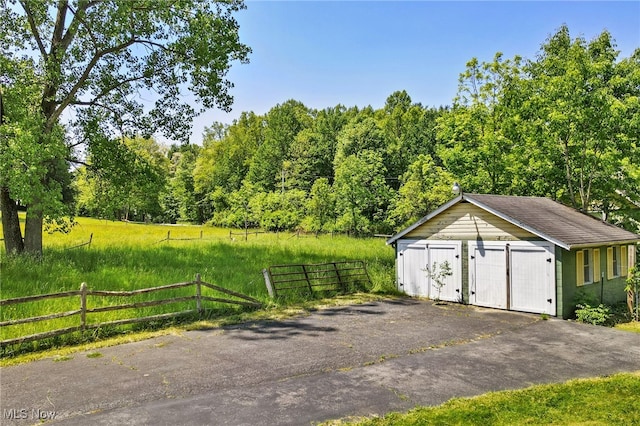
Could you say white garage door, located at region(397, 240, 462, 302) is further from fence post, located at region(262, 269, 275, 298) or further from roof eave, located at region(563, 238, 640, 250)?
fence post, located at region(262, 269, 275, 298)

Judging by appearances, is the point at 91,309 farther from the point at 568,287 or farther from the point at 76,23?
the point at 568,287

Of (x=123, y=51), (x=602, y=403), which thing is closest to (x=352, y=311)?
(x=602, y=403)

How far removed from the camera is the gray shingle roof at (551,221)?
1303 cm

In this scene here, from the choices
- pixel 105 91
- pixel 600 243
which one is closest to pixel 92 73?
pixel 105 91

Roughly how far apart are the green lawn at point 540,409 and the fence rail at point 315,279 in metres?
9.13

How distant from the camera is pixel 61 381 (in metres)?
7.21

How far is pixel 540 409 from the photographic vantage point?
19.8 ft

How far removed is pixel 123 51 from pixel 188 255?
944 centimetres

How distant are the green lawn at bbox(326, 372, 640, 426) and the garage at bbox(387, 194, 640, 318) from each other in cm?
625

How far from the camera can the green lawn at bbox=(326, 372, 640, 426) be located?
5.64 metres

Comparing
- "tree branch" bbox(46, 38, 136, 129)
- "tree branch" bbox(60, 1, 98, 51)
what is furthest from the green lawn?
"tree branch" bbox(60, 1, 98, 51)

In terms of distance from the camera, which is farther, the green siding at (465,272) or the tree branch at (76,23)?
the tree branch at (76,23)

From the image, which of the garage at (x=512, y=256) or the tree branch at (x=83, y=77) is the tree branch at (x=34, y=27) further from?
the garage at (x=512, y=256)

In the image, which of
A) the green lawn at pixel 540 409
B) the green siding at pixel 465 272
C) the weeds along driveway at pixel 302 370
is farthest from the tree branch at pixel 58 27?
the green lawn at pixel 540 409
